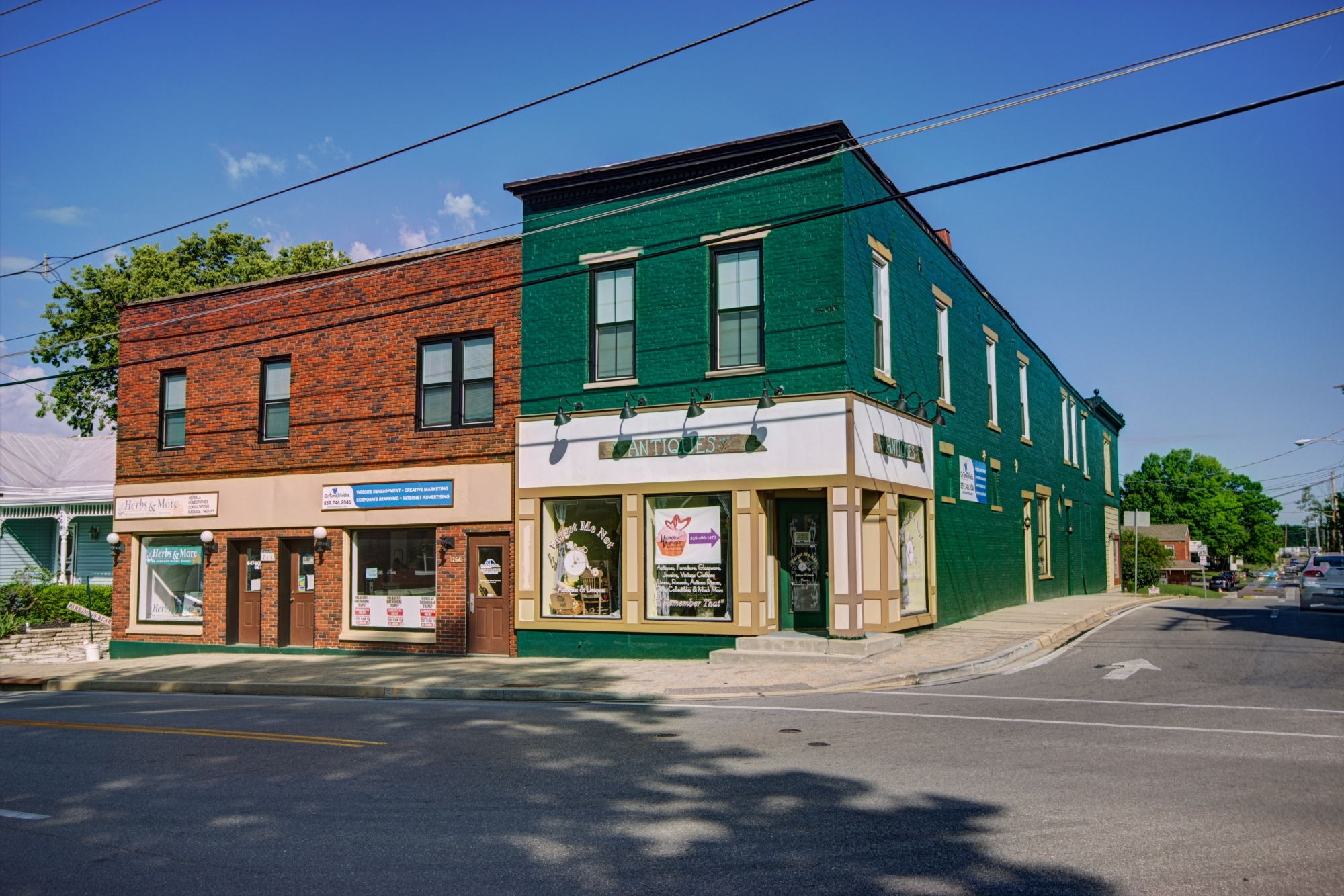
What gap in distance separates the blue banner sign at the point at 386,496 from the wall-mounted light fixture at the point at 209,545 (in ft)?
10.1

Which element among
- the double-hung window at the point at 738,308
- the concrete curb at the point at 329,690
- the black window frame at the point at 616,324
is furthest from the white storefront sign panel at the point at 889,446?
the concrete curb at the point at 329,690

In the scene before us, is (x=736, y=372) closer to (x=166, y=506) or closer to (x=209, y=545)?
(x=209, y=545)

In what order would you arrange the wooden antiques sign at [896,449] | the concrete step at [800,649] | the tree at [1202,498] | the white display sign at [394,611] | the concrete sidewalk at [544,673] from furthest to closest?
the tree at [1202,498]
the white display sign at [394,611]
the wooden antiques sign at [896,449]
the concrete step at [800,649]
the concrete sidewalk at [544,673]

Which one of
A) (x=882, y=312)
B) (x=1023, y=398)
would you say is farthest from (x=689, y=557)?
(x=1023, y=398)

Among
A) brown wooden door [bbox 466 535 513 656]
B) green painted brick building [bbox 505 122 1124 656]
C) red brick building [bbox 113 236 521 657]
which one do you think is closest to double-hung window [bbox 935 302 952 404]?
green painted brick building [bbox 505 122 1124 656]

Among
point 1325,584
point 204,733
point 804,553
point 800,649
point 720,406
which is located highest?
point 720,406

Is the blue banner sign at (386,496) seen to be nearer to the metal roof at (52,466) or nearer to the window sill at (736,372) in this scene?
the window sill at (736,372)

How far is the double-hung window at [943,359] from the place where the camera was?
70.0 ft

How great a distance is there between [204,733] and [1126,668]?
12.1 meters

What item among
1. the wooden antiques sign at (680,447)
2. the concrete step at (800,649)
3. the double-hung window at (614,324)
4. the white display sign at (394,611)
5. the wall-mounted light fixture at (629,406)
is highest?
the double-hung window at (614,324)

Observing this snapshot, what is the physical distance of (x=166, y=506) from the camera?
22094mm

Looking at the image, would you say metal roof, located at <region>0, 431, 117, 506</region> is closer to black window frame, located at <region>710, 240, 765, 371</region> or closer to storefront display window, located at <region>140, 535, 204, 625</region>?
storefront display window, located at <region>140, 535, 204, 625</region>

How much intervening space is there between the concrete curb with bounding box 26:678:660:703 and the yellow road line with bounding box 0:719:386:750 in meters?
3.34

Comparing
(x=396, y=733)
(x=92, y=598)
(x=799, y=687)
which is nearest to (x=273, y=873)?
(x=396, y=733)
